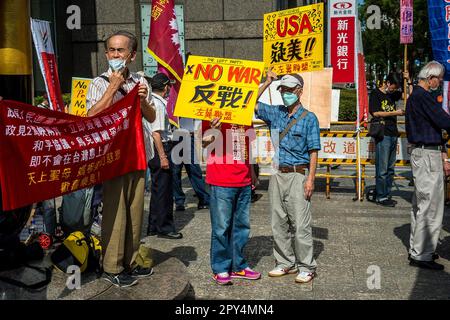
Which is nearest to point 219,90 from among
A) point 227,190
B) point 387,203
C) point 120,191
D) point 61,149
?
point 227,190

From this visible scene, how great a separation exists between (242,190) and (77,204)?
1.94 m

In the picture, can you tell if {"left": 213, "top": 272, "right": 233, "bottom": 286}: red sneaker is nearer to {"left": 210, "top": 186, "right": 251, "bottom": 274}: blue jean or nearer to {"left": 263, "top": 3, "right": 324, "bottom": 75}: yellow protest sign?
{"left": 210, "top": 186, "right": 251, "bottom": 274}: blue jean

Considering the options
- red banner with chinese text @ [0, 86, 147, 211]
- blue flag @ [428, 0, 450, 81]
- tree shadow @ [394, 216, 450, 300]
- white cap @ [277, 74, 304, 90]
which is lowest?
tree shadow @ [394, 216, 450, 300]

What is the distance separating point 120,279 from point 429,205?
3.26 metres

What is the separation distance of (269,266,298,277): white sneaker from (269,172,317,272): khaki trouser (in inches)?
1.5

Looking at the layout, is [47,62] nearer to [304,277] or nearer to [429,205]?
[304,277]

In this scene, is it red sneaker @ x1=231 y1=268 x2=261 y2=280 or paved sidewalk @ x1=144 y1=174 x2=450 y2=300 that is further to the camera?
red sneaker @ x1=231 y1=268 x2=261 y2=280

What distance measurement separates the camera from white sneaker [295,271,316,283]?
536 cm

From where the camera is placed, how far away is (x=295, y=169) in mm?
5348

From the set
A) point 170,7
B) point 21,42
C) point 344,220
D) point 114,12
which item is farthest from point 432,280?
point 114,12

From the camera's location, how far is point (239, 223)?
5332 millimetres

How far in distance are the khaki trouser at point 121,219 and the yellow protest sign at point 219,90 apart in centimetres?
86

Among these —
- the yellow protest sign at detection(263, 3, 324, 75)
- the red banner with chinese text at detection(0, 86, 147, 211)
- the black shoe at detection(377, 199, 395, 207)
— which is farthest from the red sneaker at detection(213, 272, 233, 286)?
the black shoe at detection(377, 199, 395, 207)
